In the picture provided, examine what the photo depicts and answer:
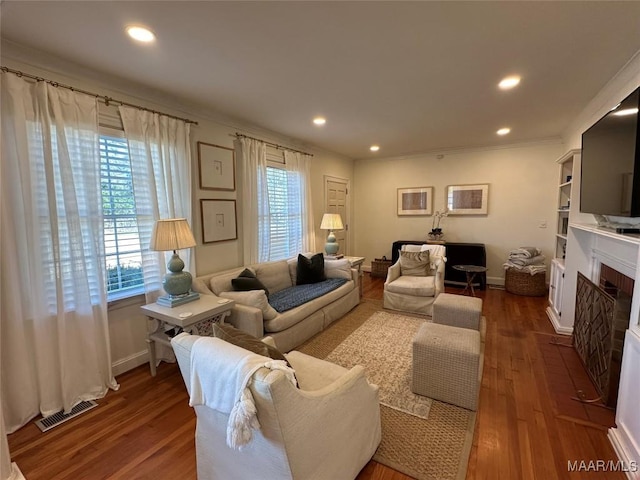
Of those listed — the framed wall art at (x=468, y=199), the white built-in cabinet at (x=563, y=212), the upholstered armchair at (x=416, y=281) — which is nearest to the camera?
the white built-in cabinet at (x=563, y=212)

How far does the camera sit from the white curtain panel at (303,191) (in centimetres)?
454

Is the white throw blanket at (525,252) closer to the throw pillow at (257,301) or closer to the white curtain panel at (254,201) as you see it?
the white curtain panel at (254,201)

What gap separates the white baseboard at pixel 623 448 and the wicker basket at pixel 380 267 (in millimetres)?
4230

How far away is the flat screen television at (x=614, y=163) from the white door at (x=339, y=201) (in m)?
3.72

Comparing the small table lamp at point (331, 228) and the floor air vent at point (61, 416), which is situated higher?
the small table lamp at point (331, 228)

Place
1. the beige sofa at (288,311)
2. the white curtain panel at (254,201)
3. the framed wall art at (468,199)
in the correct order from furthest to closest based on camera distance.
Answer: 1. the framed wall art at (468,199)
2. the white curtain panel at (254,201)
3. the beige sofa at (288,311)

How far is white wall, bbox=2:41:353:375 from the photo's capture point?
6.88 ft

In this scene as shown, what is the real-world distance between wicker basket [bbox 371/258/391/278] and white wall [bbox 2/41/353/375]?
3.21m

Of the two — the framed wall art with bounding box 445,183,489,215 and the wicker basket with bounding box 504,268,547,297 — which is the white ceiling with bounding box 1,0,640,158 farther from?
the wicker basket with bounding box 504,268,547,297

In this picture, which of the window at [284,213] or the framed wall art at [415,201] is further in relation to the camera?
the framed wall art at [415,201]

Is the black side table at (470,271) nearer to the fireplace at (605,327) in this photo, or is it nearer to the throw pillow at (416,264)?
the throw pillow at (416,264)

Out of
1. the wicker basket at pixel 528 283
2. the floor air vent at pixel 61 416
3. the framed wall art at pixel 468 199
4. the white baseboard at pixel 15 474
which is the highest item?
the framed wall art at pixel 468 199

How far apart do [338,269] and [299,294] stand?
0.95 m

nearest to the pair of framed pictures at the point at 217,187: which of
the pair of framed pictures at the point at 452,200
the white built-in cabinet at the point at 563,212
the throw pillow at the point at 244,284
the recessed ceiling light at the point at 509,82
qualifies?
the throw pillow at the point at 244,284
